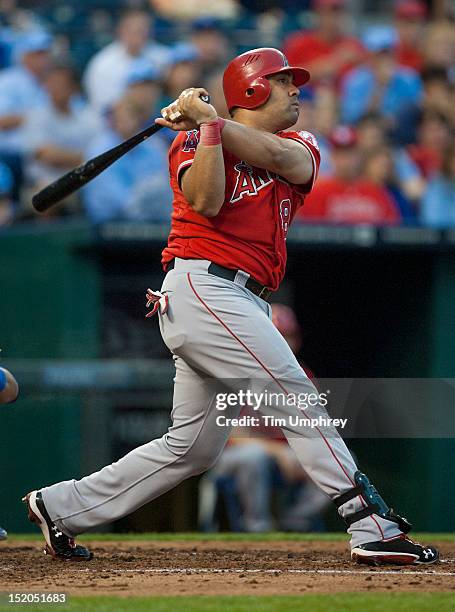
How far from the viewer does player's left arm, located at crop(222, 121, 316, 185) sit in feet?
13.4

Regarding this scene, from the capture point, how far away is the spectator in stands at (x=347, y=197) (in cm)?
861

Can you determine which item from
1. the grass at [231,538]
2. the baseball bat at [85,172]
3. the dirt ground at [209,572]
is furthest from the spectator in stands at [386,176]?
the baseball bat at [85,172]

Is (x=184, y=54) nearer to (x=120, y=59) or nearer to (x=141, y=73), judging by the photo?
(x=120, y=59)

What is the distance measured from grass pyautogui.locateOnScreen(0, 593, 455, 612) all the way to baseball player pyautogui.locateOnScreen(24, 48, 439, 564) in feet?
1.86

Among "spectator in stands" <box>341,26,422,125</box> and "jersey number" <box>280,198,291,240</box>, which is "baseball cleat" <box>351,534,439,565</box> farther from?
"spectator in stands" <box>341,26,422,125</box>

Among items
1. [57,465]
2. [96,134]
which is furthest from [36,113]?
[57,465]

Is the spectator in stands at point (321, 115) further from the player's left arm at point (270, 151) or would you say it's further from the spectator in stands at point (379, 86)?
the player's left arm at point (270, 151)

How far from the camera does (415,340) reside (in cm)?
805

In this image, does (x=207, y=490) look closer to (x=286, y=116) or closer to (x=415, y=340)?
(x=415, y=340)

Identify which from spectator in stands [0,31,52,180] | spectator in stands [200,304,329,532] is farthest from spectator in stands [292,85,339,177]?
spectator in stands [200,304,329,532]

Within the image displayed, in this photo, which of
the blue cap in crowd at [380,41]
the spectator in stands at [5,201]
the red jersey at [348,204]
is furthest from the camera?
the blue cap in crowd at [380,41]

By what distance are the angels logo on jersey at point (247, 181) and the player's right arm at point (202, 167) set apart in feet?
0.52

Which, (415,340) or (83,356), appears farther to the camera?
(415,340)

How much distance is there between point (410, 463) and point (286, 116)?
3895 millimetres
